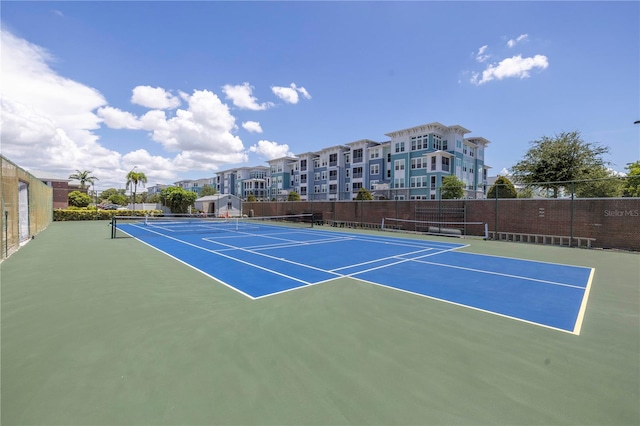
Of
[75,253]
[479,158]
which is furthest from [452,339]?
[479,158]

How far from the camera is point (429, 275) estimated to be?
882cm

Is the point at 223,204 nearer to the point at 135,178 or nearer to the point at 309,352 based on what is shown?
the point at 135,178

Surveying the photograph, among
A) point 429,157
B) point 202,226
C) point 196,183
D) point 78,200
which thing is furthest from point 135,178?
point 196,183

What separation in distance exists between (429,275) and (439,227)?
1508 cm

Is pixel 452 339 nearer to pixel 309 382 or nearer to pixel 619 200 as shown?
pixel 309 382

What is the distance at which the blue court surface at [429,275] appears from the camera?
245 inches

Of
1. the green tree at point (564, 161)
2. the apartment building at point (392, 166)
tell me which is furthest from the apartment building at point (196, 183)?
the green tree at point (564, 161)

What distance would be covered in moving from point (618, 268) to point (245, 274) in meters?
13.0

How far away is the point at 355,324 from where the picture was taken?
196 inches

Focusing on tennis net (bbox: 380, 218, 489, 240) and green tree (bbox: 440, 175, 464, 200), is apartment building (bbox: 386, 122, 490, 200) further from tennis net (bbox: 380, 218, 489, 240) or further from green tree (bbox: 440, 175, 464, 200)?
tennis net (bbox: 380, 218, 489, 240)

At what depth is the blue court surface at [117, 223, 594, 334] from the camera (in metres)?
6.22

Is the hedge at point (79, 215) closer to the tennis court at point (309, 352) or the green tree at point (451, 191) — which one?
the tennis court at point (309, 352)

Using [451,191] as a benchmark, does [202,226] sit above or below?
below

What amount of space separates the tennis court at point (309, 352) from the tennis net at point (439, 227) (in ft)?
40.8
